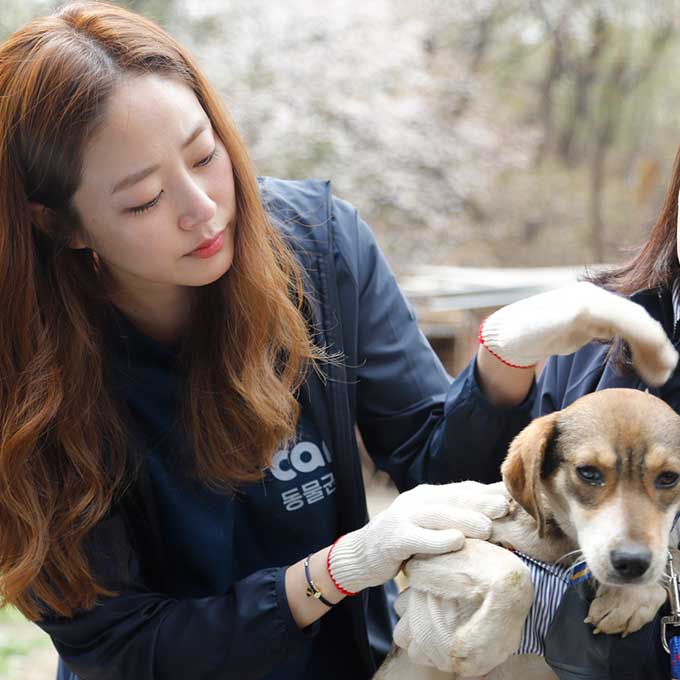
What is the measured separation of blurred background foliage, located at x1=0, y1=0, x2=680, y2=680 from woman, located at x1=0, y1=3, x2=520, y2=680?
611mm

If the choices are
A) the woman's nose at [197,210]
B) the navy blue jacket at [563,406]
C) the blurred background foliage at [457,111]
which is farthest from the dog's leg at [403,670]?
the blurred background foliage at [457,111]

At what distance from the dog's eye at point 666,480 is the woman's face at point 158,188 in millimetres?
1011

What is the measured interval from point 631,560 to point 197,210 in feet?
3.59

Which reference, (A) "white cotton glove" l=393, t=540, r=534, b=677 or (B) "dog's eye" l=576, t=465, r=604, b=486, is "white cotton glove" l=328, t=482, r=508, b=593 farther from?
(B) "dog's eye" l=576, t=465, r=604, b=486

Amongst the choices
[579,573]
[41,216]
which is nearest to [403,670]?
[579,573]

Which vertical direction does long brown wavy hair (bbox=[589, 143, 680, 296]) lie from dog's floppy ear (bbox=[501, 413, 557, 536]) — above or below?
above

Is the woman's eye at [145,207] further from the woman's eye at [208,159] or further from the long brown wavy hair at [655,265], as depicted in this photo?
the long brown wavy hair at [655,265]

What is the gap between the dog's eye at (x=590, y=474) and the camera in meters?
1.62

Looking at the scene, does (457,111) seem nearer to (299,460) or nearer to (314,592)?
(299,460)

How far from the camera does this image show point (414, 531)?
5.62ft

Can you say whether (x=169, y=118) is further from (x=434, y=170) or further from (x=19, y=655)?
(x=434, y=170)

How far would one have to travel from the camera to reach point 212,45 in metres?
7.28

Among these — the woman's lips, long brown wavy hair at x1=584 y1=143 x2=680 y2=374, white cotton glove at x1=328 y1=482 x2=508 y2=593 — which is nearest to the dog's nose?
white cotton glove at x1=328 y1=482 x2=508 y2=593

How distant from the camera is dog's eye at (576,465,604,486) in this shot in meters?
1.62
